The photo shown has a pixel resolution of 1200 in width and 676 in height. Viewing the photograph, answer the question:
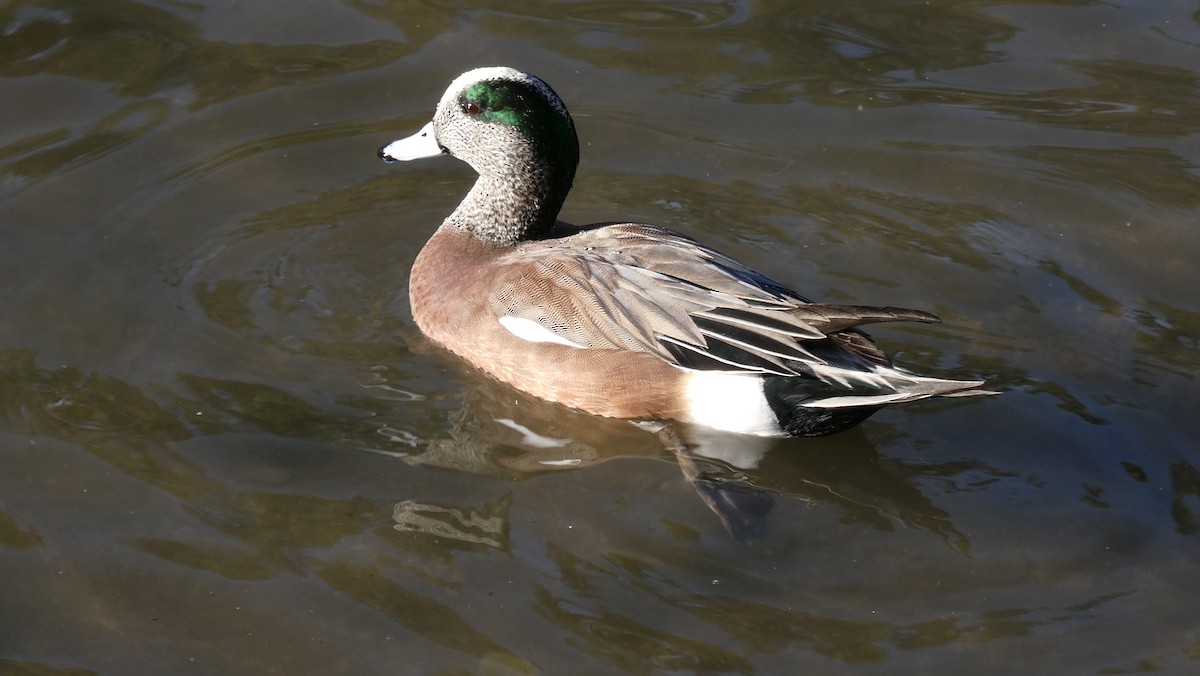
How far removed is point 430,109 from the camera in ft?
22.4

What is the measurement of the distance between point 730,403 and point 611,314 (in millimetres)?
526

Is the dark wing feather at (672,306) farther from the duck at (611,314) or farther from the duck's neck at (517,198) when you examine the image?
the duck's neck at (517,198)

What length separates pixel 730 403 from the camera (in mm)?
4875

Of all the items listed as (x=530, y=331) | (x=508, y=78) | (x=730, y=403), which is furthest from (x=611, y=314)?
(x=508, y=78)

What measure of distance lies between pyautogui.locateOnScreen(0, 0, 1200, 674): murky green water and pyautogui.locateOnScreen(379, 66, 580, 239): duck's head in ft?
2.04

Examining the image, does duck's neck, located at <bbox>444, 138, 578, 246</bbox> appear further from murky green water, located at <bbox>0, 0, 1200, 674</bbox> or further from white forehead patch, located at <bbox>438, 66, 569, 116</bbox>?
murky green water, located at <bbox>0, 0, 1200, 674</bbox>

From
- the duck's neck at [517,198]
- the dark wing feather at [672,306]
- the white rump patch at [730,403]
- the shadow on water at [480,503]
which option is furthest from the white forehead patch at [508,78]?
the white rump patch at [730,403]

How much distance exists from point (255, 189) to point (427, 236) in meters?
0.83

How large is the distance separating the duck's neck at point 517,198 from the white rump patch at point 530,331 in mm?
562

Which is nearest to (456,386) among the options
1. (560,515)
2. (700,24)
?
(560,515)

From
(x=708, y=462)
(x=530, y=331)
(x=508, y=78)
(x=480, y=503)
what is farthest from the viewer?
(x=508, y=78)

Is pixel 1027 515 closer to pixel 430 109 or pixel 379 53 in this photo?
pixel 430 109

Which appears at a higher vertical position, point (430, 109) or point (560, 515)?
point (430, 109)

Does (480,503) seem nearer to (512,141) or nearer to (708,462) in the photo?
(708,462)
